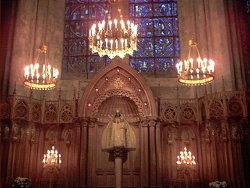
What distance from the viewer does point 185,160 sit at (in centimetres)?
1600

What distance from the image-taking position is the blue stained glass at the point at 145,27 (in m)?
20.3

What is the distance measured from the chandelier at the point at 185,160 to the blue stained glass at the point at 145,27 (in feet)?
24.0

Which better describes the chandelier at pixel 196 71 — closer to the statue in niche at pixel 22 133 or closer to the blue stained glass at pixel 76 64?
the blue stained glass at pixel 76 64

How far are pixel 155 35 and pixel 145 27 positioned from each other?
74cm

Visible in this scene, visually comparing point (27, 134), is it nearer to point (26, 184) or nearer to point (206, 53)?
point (26, 184)

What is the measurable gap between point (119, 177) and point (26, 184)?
3.91 m

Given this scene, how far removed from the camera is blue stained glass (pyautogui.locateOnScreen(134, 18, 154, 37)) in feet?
66.6

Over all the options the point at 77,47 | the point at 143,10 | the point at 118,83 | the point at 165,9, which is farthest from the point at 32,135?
the point at 165,9

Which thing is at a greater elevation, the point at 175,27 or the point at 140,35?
the point at 175,27

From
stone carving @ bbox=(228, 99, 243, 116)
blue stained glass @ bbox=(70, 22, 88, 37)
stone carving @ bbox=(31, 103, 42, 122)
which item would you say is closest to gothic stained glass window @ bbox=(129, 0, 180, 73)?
blue stained glass @ bbox=(70, 22, 88, 37)

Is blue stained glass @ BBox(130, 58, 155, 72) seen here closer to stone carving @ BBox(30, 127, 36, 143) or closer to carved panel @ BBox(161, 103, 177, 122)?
carved panel @ BBox(161, 103, 177, 122)

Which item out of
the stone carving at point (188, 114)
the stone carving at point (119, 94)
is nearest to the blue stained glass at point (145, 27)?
the stone carving at point (119, 94)

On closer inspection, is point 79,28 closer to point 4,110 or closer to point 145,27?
point 145,27

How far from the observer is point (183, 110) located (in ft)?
56.2
